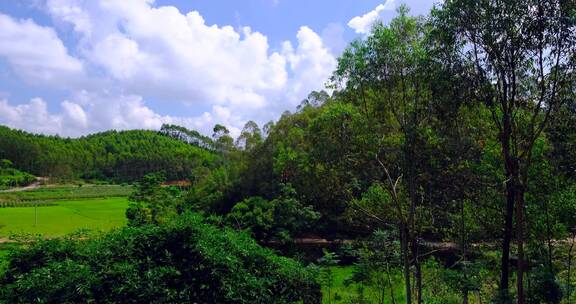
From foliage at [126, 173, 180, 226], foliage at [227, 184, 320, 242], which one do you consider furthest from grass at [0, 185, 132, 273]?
foliage at [227, 184, 320, 242]

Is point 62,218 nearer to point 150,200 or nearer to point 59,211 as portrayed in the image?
point 59,211

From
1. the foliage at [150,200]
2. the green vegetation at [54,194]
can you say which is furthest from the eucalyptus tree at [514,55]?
the green vegetation at [54,194]

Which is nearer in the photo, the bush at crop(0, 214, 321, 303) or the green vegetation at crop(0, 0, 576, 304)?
the bush at crop(0, 214, 321, 303)

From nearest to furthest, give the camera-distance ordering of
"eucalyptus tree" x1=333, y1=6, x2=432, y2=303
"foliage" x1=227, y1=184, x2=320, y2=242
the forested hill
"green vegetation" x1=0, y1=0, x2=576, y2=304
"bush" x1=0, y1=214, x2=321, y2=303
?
"bush" x1=0, y1=214, x2=321, y2=303 < "green vegetation" x1=0, y1=0, x2=576, y2=304 < "eucalyptus tree" x1=333, y1=6, x2=432, y2=303 < "foliage" x1=227, y1=184, x2=320, y2=242 < the forested hill

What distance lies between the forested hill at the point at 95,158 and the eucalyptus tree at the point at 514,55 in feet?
202

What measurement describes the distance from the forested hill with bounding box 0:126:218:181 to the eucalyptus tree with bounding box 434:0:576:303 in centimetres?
6168

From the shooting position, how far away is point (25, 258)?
7.57 meters

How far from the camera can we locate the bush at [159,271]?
6.39 meters

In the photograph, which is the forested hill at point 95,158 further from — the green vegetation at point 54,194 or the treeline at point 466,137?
the treeline at point 466,137

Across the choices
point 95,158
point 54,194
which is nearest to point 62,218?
point 54,194

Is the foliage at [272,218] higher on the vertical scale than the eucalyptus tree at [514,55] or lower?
lower

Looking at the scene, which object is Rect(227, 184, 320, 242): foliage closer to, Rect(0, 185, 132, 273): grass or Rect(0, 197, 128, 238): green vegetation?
Rect(0, 185, 132, 273): grass

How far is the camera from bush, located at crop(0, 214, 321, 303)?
6391 millimetres

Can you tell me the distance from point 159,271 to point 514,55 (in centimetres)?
624
